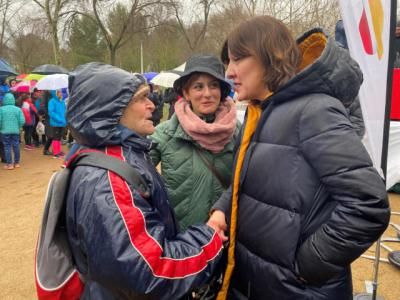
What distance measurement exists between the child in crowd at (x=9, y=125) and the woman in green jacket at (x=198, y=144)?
685cm

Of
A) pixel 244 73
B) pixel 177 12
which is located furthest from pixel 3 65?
pixel 177 12

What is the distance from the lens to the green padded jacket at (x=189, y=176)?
2.07m

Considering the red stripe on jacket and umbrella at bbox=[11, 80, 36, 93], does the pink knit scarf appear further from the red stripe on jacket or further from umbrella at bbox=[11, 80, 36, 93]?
umbrella at bbox=[11, 80, 36, 93]

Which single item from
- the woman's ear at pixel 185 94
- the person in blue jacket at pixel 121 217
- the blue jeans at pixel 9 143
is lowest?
the blue jeans at pixel 9 143

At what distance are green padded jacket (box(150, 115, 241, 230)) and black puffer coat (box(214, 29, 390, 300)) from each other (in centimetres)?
58

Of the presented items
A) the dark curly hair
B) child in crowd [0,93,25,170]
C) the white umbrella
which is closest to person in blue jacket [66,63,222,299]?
the dark curly hair

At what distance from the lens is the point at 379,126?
6.95 ft

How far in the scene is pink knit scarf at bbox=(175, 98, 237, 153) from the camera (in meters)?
2.04

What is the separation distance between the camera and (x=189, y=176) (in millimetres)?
2066

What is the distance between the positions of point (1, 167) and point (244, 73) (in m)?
8.38

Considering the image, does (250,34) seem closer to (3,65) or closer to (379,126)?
(379,126)

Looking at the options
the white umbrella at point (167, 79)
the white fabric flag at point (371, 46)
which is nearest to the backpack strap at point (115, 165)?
the white fabric flag at point (371, 46)

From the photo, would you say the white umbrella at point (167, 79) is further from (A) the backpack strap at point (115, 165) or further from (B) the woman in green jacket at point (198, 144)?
(A) the backpack strap at point (115, 165)

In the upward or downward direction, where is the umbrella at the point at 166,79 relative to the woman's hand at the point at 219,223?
upward
